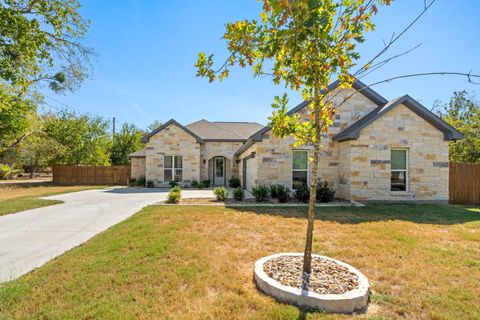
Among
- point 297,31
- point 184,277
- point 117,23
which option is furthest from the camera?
point 117,23

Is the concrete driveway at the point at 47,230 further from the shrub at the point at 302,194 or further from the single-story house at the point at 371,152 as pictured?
the shrub at the point at 302,194

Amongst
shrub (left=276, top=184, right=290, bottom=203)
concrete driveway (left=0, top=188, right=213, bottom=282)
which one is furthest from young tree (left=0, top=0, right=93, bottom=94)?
shrub (left=276, top=184, right=290, bottom=203)

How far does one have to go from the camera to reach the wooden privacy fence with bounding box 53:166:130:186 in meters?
23.4

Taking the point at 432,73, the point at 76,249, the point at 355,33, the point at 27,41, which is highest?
the point at 27,41

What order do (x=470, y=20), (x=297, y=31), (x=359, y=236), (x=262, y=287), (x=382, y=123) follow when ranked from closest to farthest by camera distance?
(x=297, y=31) → (x=262, y=287) → (x=470, y=20) → (x=359, y=236) → (x=382, y=123)

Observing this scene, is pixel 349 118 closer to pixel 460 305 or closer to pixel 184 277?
pixel 460 305

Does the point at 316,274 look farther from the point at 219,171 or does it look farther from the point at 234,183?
the point at 219,171

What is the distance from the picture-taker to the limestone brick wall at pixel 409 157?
10633 mm

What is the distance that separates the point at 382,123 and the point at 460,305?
29.7 feet

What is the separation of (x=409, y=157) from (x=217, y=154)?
14.3 meters

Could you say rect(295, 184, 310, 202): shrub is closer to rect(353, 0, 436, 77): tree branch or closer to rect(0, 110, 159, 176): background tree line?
rect(353, 0, 436, 77): tree branch

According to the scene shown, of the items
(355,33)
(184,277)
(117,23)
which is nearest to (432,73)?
(355,33)

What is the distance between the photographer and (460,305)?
10.2ft

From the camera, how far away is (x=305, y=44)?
120 inches
